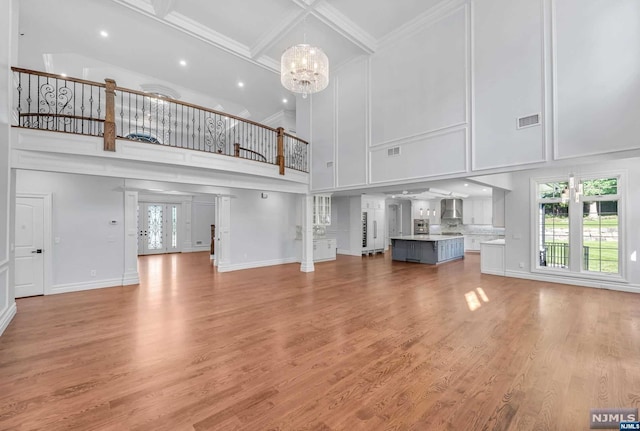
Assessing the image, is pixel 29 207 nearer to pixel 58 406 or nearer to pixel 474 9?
pixel 58 406

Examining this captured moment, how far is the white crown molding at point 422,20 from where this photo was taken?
5.05 meters

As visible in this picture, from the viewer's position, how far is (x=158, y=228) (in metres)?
12.3

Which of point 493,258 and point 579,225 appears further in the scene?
point 493,258

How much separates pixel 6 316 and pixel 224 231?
4.72 meters

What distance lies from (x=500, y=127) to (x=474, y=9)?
2.26m

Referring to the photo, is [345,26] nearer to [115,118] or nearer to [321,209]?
[321,209]

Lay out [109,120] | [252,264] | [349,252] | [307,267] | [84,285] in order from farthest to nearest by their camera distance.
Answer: [349,252] < [252,264] < [307,267] < [84,285] < [109,120]

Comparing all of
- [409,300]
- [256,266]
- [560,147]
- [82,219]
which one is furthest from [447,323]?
[82,219]

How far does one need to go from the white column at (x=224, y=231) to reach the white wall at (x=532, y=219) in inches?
314

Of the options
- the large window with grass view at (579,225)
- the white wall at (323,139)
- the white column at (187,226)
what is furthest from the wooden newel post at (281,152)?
the white column at (187,226)

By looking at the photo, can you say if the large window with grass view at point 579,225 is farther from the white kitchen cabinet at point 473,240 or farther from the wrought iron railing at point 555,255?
the white kitchen cabinet at point 473,240

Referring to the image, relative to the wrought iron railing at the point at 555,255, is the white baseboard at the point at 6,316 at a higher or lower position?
lower

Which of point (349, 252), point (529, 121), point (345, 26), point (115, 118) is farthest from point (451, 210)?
point (115, 118)

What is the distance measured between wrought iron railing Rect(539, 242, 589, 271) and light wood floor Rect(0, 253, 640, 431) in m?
1.18
